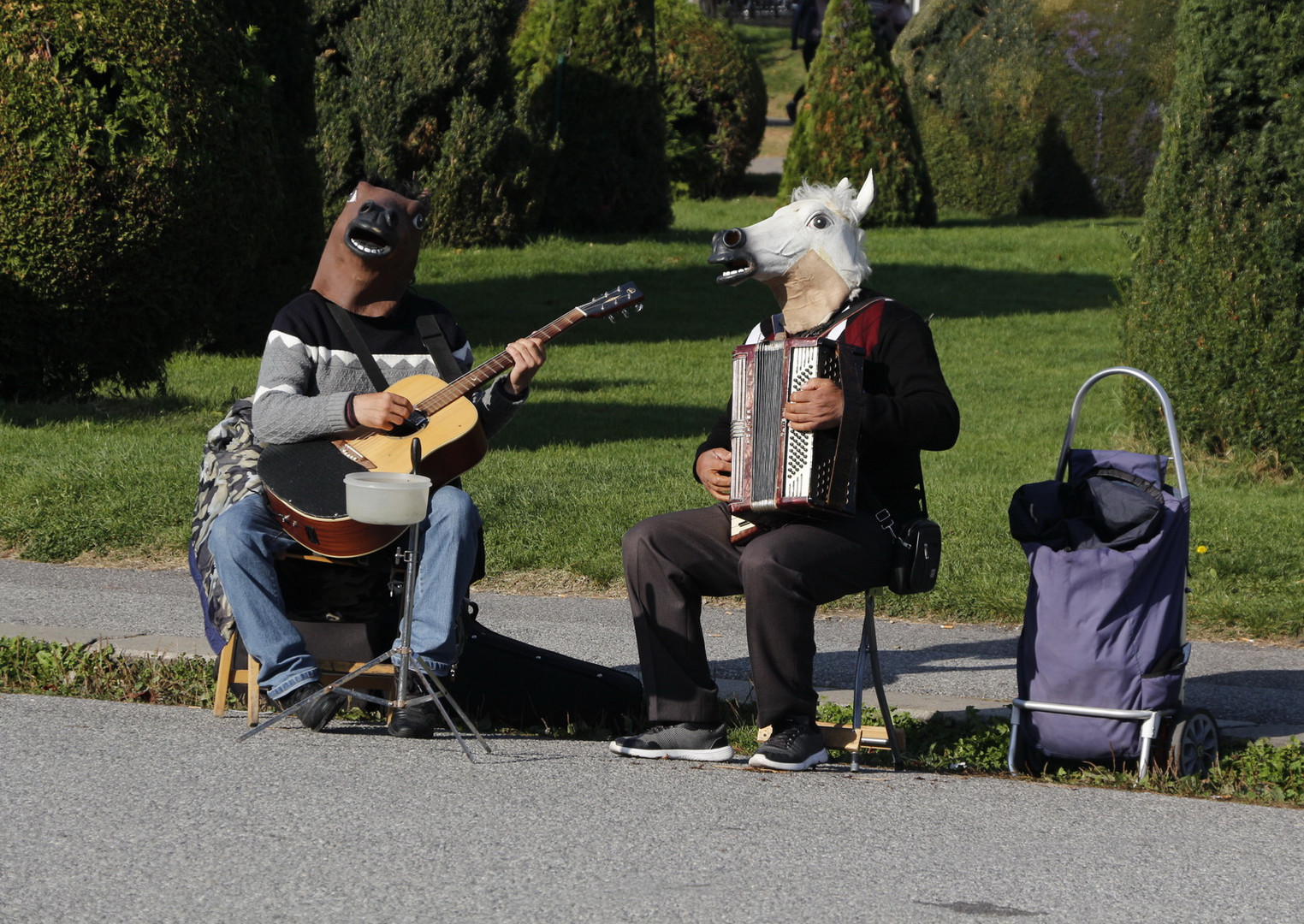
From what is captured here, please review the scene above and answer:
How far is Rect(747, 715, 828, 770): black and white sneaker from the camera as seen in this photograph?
4.68 metres

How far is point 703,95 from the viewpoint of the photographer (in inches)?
917

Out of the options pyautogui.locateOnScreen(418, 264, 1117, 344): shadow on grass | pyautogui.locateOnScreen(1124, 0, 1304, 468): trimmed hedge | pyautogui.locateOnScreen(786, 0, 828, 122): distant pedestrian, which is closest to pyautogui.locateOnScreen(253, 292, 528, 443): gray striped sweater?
pyautogui.locateOnScreen(1124, 0, 1304, 468): trimmed hedge

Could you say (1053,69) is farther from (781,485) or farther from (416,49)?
(781,485)

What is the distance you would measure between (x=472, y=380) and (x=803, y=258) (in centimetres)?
106

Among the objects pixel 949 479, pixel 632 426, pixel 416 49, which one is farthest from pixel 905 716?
pixel 416 49

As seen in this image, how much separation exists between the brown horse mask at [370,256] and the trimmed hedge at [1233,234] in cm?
567

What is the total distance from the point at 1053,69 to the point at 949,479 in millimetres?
12713

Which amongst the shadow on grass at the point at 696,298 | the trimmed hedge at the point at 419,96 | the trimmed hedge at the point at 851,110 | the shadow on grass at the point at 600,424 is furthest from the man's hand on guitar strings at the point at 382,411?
the trimmed hedge at the point at 851,110

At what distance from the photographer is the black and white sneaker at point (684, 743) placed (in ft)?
15.9

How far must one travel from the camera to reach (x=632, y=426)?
36.3 feet

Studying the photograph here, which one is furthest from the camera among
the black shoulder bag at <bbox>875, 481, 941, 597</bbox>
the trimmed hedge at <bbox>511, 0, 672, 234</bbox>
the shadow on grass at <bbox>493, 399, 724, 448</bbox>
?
the trimmed hedge at <bbox>511, 0, 672, 234</bbox>

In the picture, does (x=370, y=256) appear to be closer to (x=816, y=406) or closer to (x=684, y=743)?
(x=816, y=406)

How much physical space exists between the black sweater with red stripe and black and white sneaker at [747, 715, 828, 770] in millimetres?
660

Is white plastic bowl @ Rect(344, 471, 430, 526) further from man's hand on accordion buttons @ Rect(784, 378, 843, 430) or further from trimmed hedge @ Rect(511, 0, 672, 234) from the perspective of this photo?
trimmed hedge @ Rect(511, 0, 672, 234)
